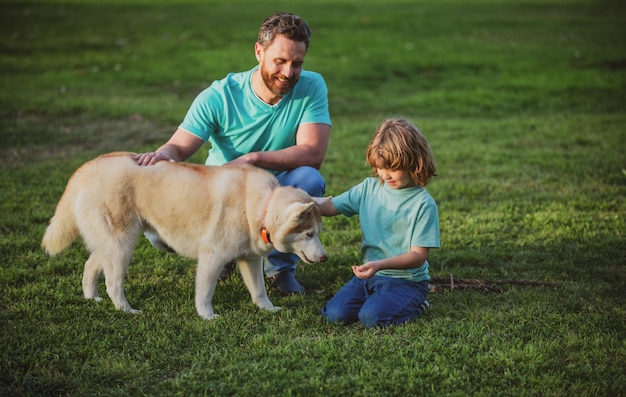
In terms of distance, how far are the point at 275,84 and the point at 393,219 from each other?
1.48 m

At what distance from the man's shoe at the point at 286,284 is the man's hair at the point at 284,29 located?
1812 millimetres

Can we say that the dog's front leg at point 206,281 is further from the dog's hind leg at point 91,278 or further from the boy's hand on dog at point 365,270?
the boy's hand on dog at point 365,270

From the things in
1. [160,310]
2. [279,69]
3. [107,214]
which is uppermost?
[279,69]

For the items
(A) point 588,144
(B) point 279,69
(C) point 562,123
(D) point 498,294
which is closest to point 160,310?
(B) point 279,69

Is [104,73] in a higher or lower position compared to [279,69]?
lower

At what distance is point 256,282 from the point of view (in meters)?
5.14

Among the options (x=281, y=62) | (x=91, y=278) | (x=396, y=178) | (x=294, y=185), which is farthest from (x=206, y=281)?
(x=281, y=62)

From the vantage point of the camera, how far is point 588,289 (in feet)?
18.0

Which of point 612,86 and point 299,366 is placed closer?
point 299,366

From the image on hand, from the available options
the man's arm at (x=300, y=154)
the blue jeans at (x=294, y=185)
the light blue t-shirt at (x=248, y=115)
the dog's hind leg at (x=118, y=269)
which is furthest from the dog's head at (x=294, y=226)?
the light blue t-shirt at (x=248, y=115)

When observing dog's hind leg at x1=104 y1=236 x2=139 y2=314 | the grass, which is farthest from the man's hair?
the grass

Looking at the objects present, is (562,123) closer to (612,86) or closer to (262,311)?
(612,86)

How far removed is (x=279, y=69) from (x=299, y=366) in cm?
234

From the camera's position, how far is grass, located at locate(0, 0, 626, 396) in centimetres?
410
